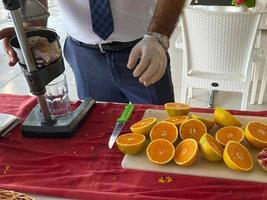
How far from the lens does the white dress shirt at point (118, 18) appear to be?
1.24 metres

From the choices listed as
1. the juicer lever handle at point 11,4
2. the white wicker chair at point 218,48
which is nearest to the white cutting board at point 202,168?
the juicer lever handle at point 11,4

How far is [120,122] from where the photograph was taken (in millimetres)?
986

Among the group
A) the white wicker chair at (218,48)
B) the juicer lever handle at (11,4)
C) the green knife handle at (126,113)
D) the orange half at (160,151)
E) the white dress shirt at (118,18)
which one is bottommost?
the white wicker chair at (218,48)

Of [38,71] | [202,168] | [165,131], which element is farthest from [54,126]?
[202,168]

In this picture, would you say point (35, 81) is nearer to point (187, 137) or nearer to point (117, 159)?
point (117, 159)

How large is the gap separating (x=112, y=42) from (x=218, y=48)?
3.01ft

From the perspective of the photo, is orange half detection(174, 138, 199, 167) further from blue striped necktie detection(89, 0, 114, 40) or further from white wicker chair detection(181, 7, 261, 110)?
white wicker chair detection(181, 7, 261, 110)

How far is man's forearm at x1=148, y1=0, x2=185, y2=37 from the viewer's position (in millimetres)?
1066

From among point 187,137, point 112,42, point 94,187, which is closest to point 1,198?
point 94,187

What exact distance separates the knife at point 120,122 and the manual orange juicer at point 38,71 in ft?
0.35

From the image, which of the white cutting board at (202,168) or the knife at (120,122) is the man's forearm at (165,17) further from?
the white cutting board at (202,168)

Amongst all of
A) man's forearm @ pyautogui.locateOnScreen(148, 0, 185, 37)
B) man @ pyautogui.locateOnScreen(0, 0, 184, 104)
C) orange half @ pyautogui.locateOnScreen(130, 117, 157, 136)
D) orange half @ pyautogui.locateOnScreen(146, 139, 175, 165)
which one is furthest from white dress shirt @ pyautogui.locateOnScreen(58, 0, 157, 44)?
orange half @ pyautogui.locateOnScreen(146, 139, 175, 165)

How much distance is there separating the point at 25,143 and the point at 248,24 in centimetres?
137

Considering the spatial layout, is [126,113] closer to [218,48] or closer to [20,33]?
[20,33]
